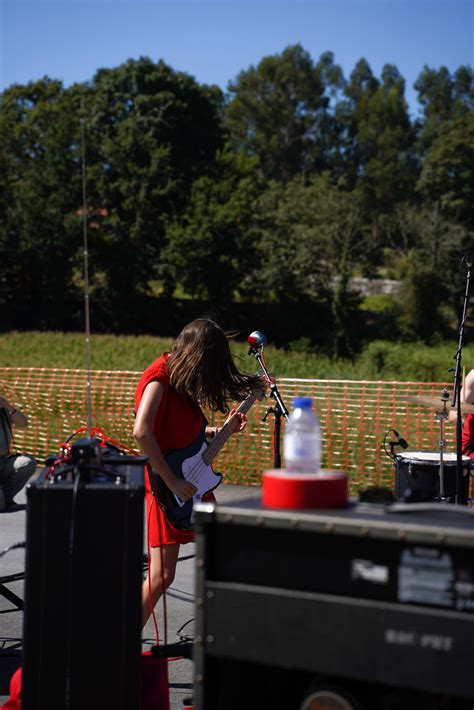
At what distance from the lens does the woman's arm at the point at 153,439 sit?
428cm

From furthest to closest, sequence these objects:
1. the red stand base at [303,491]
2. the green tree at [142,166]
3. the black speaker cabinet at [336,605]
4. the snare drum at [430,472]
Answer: the green tree at [142,166] < the snare drum at [430,472] < the red stand base at [303,491] < the black speaker cabinet at [336,605]

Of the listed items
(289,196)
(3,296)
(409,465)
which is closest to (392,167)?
(289,196)

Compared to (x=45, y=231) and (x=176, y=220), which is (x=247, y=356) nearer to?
(x=176, y=220)

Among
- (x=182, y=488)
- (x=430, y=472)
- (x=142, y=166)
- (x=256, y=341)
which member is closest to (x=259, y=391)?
(x=182, y=488)

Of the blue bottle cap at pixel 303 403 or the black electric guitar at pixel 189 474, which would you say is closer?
the blue bottle cap at pixel 303 403

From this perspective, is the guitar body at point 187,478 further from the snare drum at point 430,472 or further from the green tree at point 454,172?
the green tree at point 454,172

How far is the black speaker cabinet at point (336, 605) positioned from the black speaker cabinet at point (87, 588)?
1.52 feet

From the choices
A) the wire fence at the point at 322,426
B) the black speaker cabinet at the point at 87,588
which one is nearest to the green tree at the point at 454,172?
the wire fence at the point at 322,426

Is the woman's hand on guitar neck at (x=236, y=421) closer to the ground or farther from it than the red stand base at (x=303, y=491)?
farther from it

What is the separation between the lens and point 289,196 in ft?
212

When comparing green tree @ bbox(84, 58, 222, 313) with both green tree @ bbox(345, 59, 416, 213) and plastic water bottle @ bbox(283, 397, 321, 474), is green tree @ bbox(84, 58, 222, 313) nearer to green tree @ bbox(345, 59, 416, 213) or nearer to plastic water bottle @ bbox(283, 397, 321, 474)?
green tree @ bbox(345, 59, 416, 213)

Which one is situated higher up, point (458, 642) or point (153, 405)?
point (153, 405)

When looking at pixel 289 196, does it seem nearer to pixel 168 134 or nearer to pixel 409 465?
pixel 168 134

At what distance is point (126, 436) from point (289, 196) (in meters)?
53.1
